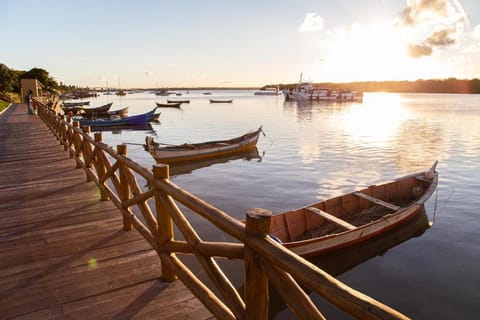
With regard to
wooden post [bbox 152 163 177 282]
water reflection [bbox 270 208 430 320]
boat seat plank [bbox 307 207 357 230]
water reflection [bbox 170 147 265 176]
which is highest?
wooden post [bbox 152 163 177 282]

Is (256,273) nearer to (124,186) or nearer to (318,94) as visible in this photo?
(124,186)

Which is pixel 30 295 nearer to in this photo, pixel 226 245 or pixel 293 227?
pixel 226 245

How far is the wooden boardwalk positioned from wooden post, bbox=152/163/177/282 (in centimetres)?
14

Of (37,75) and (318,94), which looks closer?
(37,75)

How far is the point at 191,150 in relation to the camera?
21.3 m

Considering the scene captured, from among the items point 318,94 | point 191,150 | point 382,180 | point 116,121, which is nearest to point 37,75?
point 116,121

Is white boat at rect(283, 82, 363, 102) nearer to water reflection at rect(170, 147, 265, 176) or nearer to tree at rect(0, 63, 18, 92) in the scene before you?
tree at rect(0, 63, 18, 92)

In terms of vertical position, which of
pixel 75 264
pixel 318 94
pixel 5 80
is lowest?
pixel 75 264

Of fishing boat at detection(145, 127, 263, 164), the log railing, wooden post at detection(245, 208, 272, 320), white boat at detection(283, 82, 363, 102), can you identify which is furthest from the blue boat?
white boat at detection(283, 82, 363, 102)

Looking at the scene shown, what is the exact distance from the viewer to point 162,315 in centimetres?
341

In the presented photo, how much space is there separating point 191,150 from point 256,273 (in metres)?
19.3

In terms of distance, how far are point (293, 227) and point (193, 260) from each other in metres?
2.97

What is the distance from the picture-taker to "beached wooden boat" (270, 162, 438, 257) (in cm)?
834

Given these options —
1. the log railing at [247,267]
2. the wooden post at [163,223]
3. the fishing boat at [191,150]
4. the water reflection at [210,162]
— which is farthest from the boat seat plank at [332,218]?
the fishing boat at [191,150]
